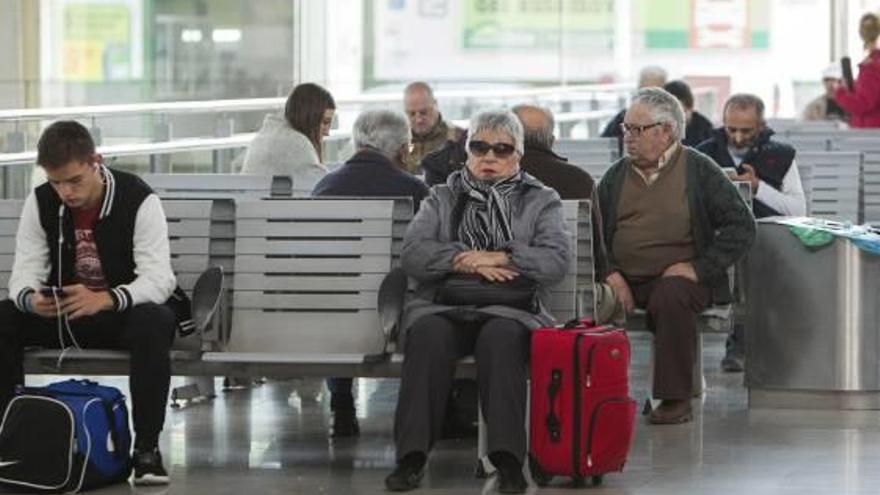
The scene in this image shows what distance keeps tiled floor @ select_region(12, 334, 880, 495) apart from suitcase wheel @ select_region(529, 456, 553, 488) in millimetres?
40

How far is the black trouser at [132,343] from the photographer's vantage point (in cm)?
818

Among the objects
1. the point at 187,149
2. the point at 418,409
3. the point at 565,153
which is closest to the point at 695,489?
the point at 418,409

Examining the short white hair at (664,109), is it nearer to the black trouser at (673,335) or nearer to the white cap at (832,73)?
the black trouser at (673,335)

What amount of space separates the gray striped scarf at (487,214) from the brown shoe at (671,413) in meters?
1.71

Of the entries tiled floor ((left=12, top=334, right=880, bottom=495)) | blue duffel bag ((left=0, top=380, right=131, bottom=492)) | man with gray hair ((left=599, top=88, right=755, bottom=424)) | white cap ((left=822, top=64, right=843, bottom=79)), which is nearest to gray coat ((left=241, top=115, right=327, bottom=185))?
tiled floor ((left=12, top=334, right=880, bottom=495))

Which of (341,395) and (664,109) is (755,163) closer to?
(664,109)

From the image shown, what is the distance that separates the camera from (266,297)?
888cm

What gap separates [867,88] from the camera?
19.0 m

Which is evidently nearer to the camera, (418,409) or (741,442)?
(418,409)

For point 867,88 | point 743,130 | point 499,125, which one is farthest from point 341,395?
point 867,88

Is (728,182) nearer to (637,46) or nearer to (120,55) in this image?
(120,55)

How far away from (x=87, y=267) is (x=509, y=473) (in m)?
1.72

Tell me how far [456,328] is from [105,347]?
1.27 meters

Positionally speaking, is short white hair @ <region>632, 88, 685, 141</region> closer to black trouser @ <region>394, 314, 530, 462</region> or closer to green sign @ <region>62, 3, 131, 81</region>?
black trouser @ <region>394, 314, 530, 462</region>
